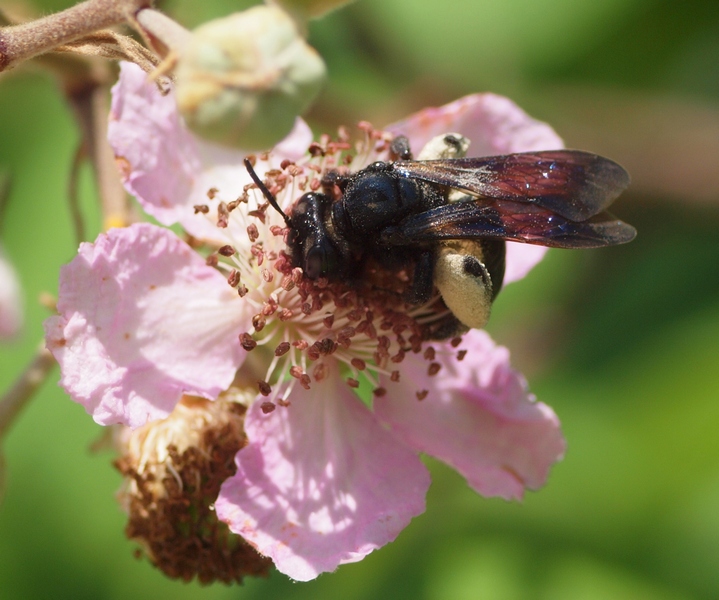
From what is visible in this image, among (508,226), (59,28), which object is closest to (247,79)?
(59,28)

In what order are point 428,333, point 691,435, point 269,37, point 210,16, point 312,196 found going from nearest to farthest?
point 269,37
point 312,196
point 428,333
point 691,435
point 210,16

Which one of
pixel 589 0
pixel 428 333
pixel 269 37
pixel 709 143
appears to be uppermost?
pixel 589 0

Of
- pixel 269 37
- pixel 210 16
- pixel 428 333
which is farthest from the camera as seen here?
pixel 210 16

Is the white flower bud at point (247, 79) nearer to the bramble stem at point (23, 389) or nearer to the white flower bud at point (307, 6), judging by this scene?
the white flower bud at point (307, 6)

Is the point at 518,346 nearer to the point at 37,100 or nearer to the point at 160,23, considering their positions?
the point at 37,100

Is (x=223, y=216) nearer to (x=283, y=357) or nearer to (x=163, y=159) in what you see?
(x=163, y=159)

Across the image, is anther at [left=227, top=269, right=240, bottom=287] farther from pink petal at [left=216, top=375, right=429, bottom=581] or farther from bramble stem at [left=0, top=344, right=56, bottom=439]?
bramble stem at [left=0, top=344, right=56, bottom=439]

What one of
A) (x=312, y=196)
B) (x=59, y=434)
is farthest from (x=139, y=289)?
(x=59, y=434)

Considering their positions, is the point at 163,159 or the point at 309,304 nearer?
the point at 309,304
